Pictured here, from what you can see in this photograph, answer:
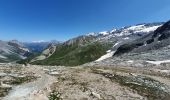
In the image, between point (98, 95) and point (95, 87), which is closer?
point (98, 95)

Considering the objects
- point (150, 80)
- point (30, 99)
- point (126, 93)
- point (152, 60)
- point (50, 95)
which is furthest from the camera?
point (152, 60)

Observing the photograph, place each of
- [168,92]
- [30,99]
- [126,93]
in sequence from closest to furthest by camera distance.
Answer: [30,99] < [126,93] < [168,92]

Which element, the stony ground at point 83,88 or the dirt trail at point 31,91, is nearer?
the dirt trail at point 31,91

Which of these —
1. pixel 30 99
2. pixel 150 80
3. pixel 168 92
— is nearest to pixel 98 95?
pixel 30 99

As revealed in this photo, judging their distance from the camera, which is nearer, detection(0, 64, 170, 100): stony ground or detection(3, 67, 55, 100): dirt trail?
detection(3, 67, 55, 100): dirt trail

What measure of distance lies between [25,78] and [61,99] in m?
16.5

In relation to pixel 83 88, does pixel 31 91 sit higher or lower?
higher

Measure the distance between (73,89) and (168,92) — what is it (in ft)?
49.1

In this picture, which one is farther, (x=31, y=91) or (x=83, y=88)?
(x=83, y=88)

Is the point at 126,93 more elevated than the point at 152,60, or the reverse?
the point at 152,60

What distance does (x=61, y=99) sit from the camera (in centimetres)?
3456

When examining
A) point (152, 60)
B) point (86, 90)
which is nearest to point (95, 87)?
point (86, 90)

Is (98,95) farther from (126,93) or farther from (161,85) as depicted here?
(161,85)

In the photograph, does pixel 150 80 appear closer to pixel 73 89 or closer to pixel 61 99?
pixel 73 89
